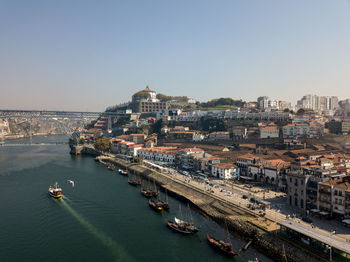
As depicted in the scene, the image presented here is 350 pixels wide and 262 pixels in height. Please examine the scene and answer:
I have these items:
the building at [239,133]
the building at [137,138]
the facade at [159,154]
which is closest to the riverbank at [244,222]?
the facade at [159,154]

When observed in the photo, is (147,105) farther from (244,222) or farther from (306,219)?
(306,219)

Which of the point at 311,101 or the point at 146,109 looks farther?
the point at 311,101

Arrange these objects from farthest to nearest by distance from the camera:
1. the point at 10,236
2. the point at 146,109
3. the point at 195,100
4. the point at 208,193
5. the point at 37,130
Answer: the point at 37,130 < the point at 195,100 < the point at 146,109 < the point at 208,193 < the point at 10,236

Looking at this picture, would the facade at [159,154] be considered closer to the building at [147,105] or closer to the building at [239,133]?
the building at [239,133]

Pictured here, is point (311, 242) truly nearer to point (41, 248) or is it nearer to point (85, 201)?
point (41, 248)

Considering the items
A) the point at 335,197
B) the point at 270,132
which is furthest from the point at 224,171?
the point at 270,132

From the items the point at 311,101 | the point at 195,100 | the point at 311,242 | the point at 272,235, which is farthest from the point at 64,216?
the point at 311,101
